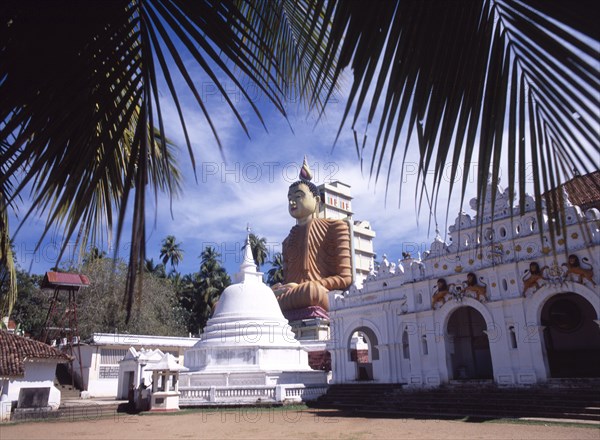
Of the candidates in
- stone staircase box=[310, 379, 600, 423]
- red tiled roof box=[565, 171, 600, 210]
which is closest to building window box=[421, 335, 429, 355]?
stone staircase box=[310, 379, 600, 423]

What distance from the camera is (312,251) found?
42.2 metres

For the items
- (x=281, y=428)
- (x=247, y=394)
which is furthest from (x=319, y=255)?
(x=281, y=428)

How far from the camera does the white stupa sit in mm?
22062

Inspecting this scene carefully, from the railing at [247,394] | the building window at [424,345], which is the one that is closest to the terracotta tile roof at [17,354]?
the railing at [247,394]

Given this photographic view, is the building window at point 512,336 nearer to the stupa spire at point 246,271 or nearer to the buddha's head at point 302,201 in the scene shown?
the stupa spire at point 246,271

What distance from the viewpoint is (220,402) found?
71.4ft

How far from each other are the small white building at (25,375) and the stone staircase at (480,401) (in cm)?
1135

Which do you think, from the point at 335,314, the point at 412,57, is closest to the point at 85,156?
the point at 412,57

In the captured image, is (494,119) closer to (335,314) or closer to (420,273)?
(420,273)

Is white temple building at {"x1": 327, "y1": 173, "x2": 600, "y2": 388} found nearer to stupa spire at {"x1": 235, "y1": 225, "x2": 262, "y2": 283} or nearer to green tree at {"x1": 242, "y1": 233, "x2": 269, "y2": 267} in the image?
stupa spire at {"x1": 235, "y1": 225, "x2": 262, "y2": 283}

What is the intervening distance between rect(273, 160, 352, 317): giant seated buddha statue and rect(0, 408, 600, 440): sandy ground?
62.9ft

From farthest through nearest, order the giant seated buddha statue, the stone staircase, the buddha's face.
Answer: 1. the buddha's face
2. the giant seated buddha statue
3. the stone staircase

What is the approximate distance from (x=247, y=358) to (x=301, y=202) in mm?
23086

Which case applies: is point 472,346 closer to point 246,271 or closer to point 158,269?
point 246,271
